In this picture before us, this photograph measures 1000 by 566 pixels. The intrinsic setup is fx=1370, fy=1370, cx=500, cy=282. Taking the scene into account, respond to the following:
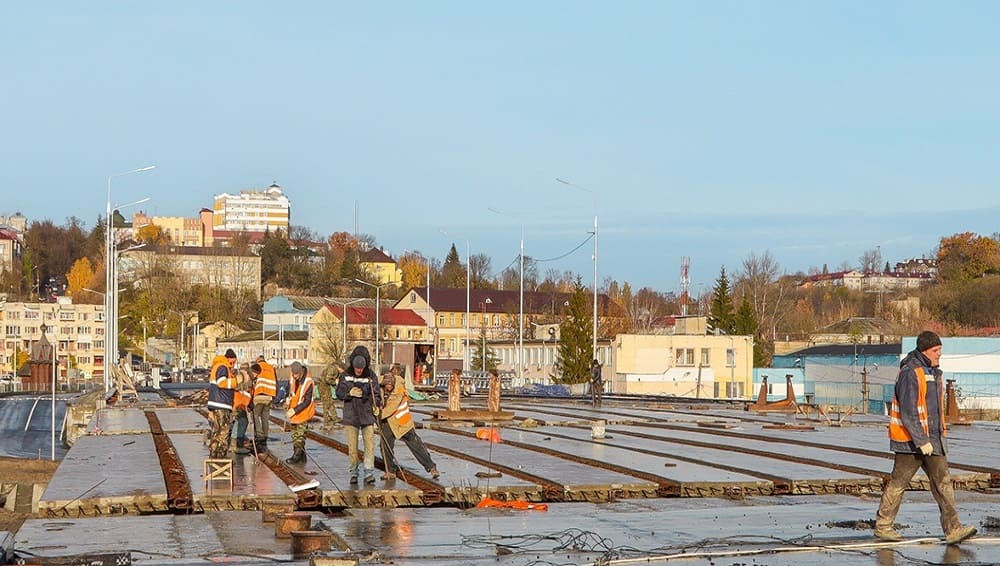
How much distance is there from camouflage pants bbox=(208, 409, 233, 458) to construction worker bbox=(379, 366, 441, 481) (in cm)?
438

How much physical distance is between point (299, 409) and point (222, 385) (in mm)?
1998

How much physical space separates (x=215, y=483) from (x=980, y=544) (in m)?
10.4

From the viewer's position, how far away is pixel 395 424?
1983cm

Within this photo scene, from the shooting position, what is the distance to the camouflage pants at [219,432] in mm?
23422

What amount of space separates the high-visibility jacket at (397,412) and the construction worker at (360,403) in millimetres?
254

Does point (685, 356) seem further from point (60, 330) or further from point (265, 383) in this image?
point (60, 330)

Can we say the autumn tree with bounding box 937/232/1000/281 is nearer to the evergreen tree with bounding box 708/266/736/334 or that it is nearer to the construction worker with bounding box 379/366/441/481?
the evergreen tree with bounding box 708/266/736/334

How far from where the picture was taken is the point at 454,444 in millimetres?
28047

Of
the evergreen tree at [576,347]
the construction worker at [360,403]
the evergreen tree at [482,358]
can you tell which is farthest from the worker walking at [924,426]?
the evergreen tree at [482,358]

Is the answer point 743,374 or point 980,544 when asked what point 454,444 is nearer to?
point 980,544

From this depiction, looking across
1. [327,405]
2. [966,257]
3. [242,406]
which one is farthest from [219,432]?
[966,257]

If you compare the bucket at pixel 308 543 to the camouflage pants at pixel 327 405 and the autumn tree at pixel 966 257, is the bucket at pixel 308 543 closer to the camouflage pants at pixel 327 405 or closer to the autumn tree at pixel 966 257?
the camouflage pants at pixel 327 405

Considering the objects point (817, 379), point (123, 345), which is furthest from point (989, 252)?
point (123, 345)

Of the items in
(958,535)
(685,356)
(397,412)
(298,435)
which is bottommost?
(958,535)
